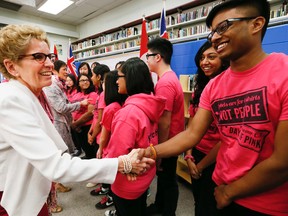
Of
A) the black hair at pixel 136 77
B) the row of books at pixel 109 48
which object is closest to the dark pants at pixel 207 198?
the black hair at pixel 136 77

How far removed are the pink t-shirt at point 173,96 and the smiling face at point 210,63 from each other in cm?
27

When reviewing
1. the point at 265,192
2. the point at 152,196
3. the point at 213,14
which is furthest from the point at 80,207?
the point at 213,14

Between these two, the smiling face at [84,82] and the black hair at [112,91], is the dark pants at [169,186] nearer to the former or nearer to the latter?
the black hair at [112,91]

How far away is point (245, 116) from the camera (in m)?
0.80

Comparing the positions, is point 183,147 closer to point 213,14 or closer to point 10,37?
point 213,14

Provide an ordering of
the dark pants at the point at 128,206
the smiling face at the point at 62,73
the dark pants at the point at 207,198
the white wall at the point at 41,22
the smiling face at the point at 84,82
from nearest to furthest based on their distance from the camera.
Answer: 1. the dark pants at the point at 207,198
2. the dark pants at the point at 128,206
3. the smiling face at the point at 84,82
4. the smiling face at the point at 62,73
5. the white wall at the point at 41,22

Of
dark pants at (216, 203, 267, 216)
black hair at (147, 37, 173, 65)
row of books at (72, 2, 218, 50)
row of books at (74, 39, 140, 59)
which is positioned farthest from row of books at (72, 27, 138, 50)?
dark pants at (216, 203, 267, 216)

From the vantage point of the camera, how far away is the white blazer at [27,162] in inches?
29.7

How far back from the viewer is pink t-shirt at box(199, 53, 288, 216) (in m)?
0.71

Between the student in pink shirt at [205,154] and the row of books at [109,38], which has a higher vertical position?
the row of books at [109,38]

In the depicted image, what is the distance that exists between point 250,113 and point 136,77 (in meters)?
0.80

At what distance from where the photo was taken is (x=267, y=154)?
76cm

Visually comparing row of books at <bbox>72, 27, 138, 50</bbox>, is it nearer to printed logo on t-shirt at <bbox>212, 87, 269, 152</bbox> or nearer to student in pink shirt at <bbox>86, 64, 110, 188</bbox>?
student in pink shirt at <bbox>86, 64, 110, 188</bbox>

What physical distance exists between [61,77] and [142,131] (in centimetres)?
229
